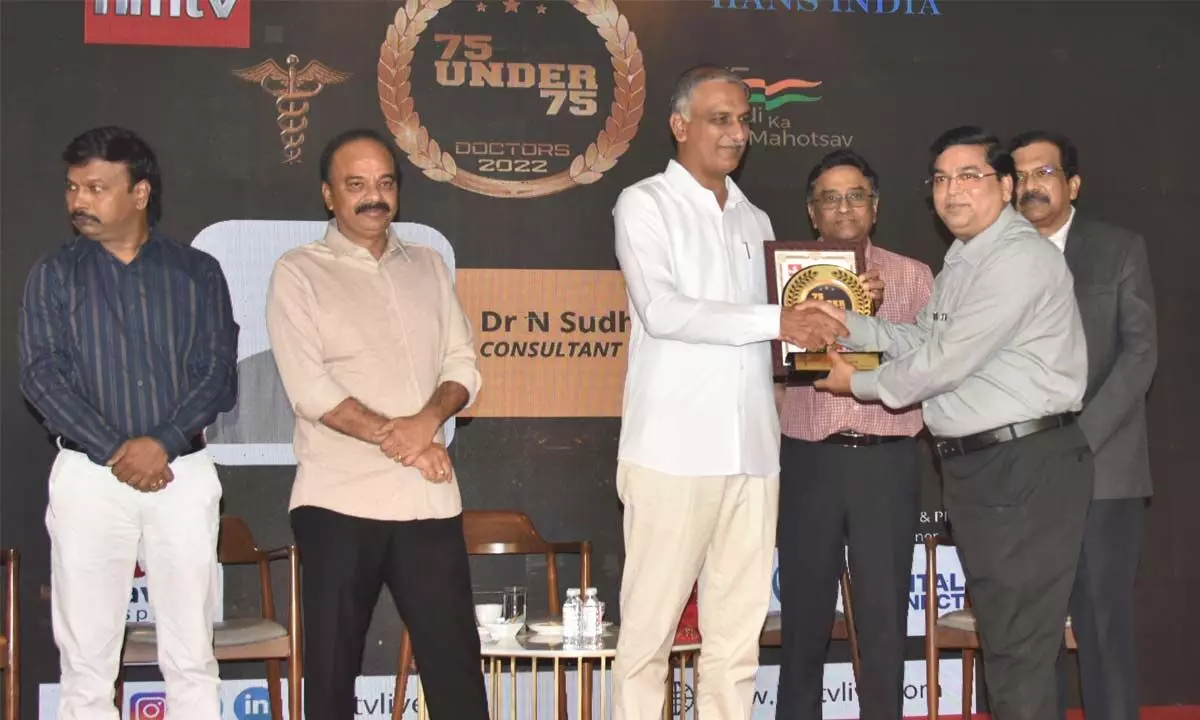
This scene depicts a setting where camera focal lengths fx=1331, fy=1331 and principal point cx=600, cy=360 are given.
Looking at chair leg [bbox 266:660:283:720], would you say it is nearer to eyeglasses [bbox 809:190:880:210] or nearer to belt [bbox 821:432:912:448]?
belt [bbox 821:432:912:448]

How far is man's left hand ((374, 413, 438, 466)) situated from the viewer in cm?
375

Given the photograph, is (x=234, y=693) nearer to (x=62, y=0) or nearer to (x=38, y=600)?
(x=38, y=600)

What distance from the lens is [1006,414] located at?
373 cm

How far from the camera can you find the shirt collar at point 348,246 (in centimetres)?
396

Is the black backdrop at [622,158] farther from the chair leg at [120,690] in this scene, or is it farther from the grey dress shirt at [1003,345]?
the grey dress shirt at [1003,345]

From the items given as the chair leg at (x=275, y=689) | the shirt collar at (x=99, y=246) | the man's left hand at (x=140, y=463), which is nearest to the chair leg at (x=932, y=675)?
the chair leg at (x=275, y=689)

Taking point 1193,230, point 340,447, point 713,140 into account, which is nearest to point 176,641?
point 340,447

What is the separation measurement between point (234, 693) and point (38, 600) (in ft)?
2.75

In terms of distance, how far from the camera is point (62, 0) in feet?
17.1

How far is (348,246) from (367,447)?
0.62 m

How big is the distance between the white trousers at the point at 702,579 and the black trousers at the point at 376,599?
0.47 m

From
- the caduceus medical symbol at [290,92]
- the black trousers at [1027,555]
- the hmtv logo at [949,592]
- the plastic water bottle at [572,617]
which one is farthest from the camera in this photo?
the hmtv logo at [949,592]

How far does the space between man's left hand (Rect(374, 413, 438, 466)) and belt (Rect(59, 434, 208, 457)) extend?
58 centimetres

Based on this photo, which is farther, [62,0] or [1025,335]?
[62,0]
